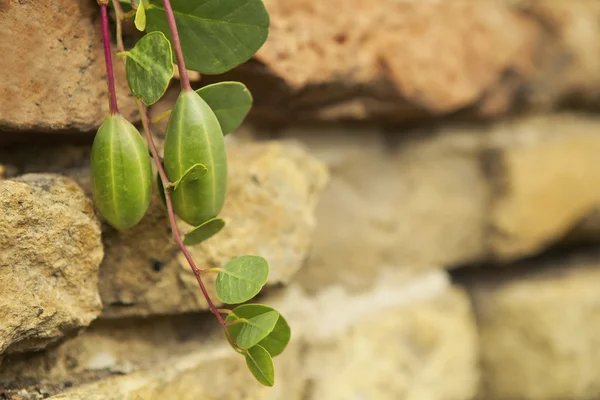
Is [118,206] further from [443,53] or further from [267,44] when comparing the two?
[443,53]

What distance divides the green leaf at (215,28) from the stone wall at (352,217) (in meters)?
0.06

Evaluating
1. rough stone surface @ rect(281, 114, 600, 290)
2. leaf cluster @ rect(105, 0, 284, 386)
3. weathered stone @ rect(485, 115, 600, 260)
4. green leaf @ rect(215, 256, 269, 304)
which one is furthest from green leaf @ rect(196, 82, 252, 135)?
weathered stone @ rect(485, 115, 600, 260)

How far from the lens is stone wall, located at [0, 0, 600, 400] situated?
1.43 ft

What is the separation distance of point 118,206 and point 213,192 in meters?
0.06

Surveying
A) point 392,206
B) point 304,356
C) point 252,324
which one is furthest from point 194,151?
point 392,206

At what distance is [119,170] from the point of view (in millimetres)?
406

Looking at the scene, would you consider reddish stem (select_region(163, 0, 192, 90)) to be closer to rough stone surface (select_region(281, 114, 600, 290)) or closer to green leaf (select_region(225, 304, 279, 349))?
green leaf (select_region(225, 304, 279, 349))

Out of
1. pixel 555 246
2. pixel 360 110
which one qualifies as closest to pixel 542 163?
pixel 555 246

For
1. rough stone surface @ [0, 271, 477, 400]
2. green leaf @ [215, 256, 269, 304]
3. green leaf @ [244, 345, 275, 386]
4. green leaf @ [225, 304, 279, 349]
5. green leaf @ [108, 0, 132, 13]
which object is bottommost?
rough stone surface @ [0, 271, 477, 400]

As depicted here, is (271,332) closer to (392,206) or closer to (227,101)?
(227,101)

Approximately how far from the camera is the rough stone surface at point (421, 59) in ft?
1.89

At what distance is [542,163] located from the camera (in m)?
0.82

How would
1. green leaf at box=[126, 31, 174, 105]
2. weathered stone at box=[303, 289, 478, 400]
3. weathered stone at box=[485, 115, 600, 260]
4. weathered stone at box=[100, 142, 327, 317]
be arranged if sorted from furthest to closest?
weathered stone at box=[485, 115, 600, 260] → weathered stone at box=[303, 289, 478, 400] → weathered stone at box=[100, 142, 327, 317] → green leaf at box=[126, 31, 174, 105]

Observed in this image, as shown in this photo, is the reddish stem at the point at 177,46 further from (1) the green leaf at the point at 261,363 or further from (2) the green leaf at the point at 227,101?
(1) the green leaf at the point at 261,363
